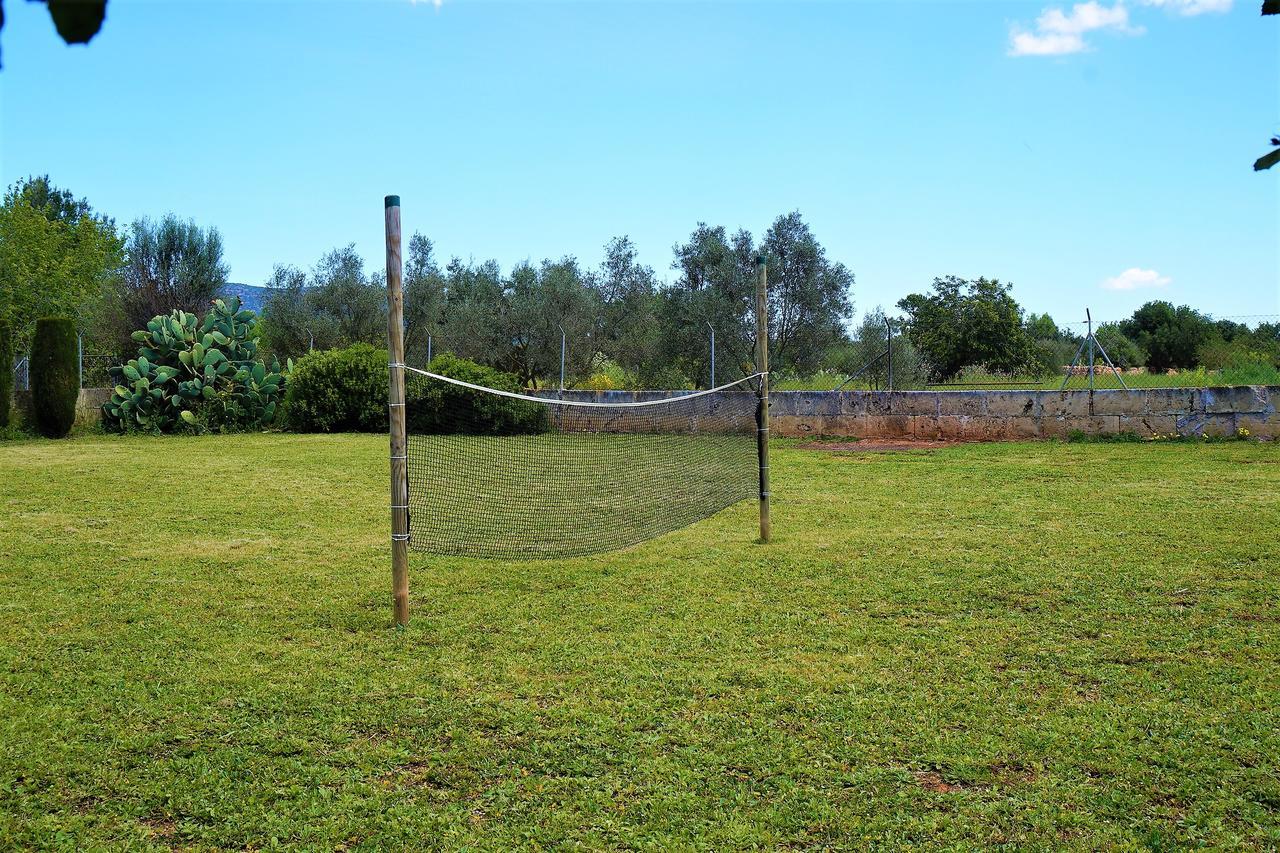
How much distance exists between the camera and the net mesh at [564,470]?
6.58m

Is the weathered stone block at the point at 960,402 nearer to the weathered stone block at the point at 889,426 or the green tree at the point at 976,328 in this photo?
the weathered stone block at the point at 889,426

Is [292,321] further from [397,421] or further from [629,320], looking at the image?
[397,421]

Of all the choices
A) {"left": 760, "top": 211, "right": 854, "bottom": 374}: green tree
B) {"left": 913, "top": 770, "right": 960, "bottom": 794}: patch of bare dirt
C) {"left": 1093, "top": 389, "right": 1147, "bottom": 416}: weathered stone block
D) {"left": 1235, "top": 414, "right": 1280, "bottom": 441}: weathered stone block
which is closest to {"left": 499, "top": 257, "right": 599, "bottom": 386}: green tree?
→ {"left": 760, "top": 211, "right": 854, "bottom": 374}: green tree

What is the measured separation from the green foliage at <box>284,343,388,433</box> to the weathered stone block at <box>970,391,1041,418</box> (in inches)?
408

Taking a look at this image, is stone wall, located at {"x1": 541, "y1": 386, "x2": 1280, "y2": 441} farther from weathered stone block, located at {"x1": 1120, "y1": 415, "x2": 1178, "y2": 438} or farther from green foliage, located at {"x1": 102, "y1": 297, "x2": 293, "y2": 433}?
green foliage, located at {"x1": 102, "y1": 297, "x2": 293, "y2": 433}

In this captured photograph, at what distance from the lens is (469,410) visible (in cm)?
1507

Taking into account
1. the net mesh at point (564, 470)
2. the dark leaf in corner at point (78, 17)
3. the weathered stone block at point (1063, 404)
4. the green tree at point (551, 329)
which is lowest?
the net mesh at point (564, 470)

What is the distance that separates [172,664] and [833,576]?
3530mm

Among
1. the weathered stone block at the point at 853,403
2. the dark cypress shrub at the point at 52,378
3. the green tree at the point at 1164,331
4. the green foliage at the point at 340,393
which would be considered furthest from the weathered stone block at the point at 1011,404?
the dark cypress shrub at the point at 52,378

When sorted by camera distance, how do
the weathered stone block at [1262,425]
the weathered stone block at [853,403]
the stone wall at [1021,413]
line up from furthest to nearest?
1. the weathered stone block at [853,403]
2. the stone wall at [1021,413]
3. the weathered stone block at [1262,425]

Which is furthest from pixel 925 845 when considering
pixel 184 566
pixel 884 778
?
pixel 184 566

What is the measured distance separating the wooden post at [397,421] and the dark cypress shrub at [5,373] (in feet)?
46.8

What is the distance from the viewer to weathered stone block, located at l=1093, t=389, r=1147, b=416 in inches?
515

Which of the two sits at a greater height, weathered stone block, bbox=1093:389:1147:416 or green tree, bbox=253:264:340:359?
green tree, bbox=253:264:340:359
